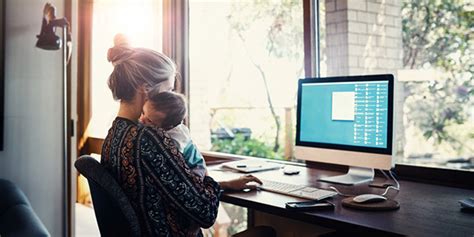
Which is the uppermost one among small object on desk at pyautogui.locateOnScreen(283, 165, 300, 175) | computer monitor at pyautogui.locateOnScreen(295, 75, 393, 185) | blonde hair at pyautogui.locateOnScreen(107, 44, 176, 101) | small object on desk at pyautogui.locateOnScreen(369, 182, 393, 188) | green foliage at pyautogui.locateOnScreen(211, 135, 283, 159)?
blonde hair at pyautogui.locateOnScreen(107, 44, 176, 101)

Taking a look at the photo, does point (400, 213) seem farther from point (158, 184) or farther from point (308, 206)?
point (158, 184)

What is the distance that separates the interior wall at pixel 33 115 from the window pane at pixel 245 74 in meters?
1.02

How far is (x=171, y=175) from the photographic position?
1303mm

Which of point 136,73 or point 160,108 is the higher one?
point 136,73

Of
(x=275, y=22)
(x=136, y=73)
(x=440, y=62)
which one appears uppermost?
(x=275, y=22)

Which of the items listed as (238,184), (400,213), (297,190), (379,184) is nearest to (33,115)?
(238,184)

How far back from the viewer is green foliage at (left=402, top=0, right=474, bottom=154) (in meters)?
1.86

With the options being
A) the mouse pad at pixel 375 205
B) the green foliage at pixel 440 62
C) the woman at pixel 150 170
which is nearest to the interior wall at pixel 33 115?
the woman at pixel 150 170

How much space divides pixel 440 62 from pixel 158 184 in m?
1.38

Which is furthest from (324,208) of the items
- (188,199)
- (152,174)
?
(152,174)

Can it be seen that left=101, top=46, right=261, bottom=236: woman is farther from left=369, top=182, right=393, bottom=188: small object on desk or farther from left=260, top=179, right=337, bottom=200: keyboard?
left=369, top=182, right=393, bottom=188: small object on desk

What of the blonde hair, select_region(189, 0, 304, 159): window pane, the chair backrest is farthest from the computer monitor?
the chair backrest

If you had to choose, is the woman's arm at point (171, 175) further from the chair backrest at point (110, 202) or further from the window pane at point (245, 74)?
the window pane at point (245, 74)

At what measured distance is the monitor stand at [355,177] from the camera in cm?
182
